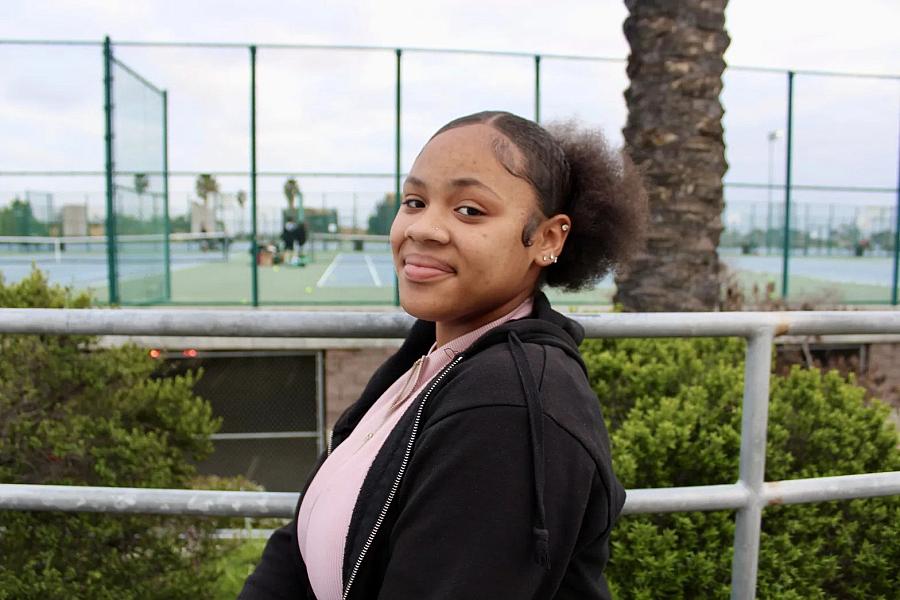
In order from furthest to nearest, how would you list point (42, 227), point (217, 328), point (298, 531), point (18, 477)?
1. point (42, 227)
2. point (18, 477)
3. point (217, 328)
4. point (298, 531)

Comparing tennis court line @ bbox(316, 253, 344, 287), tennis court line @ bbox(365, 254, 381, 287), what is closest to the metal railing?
tennis court line @ bbox(365, 254, 381, 287)

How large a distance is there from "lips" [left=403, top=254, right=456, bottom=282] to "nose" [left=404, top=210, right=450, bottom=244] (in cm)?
3

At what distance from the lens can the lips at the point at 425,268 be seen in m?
1.27

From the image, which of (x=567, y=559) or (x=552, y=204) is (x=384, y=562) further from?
(x=552, y=204)

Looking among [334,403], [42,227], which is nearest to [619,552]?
[334,403]

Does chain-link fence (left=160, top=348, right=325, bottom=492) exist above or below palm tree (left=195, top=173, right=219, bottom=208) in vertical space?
below

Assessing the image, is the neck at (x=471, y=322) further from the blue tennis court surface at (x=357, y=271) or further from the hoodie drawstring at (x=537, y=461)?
the blue tennis court surface at (x=357, y=271)

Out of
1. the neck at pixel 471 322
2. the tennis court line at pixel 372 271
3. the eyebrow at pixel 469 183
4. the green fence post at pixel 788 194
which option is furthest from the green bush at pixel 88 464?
the tennis court line at pixel 372 271

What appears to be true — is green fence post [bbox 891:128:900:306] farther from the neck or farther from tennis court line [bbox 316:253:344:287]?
the neck

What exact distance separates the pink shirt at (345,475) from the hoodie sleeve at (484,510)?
18 centimetres

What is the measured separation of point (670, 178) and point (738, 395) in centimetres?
241

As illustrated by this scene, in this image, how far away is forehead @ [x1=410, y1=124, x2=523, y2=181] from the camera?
1.24 metres

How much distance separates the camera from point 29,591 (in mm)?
2715

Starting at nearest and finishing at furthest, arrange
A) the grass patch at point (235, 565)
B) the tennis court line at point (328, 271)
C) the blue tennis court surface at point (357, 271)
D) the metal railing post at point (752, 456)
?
the metal railing post at point (752, 456)
the grass patch at point (235, 565)
the blue tennis court surface at point (357, 271)
the tennis court line at point (328, 271)
